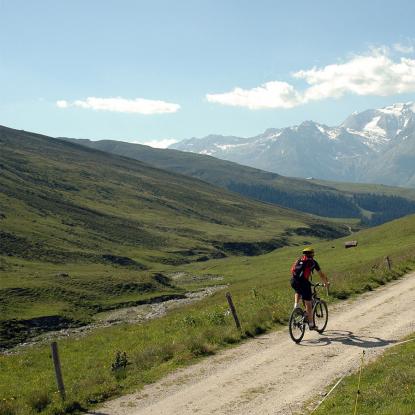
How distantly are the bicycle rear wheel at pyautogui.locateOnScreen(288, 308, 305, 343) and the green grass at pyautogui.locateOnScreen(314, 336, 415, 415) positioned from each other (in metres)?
4.39

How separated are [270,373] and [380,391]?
4.47 m

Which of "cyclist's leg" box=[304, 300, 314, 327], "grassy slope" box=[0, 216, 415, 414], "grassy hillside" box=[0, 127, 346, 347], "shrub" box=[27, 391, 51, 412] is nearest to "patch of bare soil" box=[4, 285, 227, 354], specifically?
"grassy hillside" box=[0, 127, 346, 347]

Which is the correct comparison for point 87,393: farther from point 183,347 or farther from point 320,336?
point 320,336

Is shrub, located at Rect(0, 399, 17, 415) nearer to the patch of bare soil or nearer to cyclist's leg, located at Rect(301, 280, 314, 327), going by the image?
cyclist's leg, located at Rect(301, 280, 314, 327)

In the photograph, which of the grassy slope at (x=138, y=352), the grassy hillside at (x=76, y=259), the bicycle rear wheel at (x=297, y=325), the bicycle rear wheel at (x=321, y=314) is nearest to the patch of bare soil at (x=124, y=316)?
the grassy hillside at (x=76, y=259)

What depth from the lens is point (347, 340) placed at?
21.5 meters

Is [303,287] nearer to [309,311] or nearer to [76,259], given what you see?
[309,311]

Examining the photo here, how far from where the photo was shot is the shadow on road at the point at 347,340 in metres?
20.7

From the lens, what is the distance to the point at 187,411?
50.1 feet

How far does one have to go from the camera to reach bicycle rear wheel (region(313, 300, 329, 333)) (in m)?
23.5

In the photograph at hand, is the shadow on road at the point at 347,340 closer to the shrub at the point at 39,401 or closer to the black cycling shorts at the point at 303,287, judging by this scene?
the black cycling shorts at the point at 303,287

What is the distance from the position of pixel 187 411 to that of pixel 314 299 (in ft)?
33.7

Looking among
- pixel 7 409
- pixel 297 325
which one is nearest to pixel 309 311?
pixel 297 325

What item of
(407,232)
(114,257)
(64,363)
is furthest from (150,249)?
(64,363)
